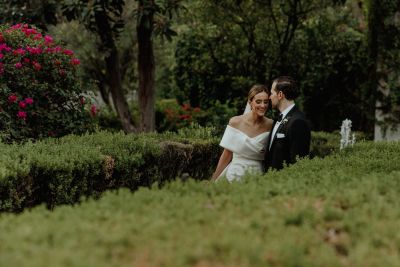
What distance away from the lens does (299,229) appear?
3.40 meters

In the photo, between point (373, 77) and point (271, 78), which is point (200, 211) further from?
point (271, 78)

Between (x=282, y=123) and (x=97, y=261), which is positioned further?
(x=282, y=123)

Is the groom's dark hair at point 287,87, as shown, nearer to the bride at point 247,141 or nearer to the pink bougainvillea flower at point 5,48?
the bride at point 247,141

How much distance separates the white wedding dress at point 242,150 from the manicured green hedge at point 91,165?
3.51 feet

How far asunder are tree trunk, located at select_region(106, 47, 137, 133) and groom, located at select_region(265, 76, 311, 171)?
567 centimetres

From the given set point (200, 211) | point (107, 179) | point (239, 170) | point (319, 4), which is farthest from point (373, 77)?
point (200, 211)

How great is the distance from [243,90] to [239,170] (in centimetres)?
1005

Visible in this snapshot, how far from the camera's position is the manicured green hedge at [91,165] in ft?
19.0

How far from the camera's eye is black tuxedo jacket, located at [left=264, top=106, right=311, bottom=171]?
22.2 ft

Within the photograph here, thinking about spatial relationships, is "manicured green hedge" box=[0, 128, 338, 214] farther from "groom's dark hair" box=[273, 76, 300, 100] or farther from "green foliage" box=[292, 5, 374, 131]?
"green foliage" box=[292, 5, 374, 131]

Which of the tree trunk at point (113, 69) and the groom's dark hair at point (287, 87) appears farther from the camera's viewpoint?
the tree trunk at point (113, 69)

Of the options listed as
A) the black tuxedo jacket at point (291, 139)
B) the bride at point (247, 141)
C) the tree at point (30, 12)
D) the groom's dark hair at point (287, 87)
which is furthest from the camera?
the tree at point (30, 12)

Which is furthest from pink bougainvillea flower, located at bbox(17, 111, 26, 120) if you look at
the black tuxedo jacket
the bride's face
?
the black tuxedo jacket

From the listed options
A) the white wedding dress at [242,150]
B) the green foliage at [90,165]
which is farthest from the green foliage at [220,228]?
the white wedding dress at [242,150]
